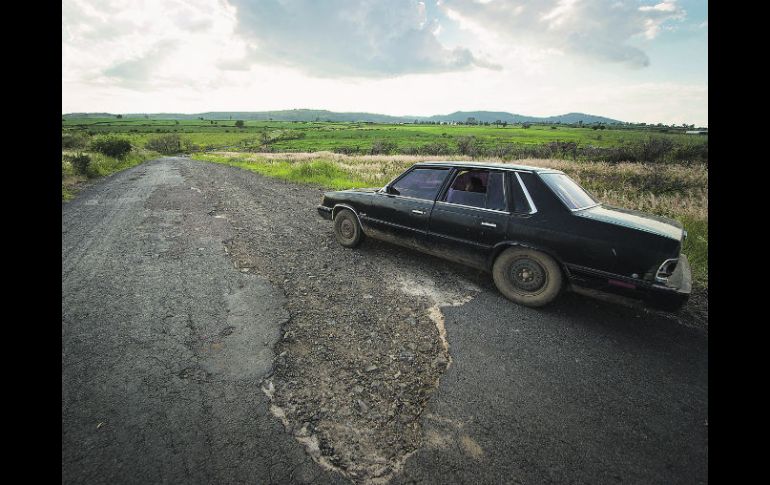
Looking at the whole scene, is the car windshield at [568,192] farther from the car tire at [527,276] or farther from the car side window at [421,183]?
the car side window at [421,183]

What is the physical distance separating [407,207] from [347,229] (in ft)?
4.48

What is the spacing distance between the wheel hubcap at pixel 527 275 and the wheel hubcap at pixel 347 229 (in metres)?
2.70

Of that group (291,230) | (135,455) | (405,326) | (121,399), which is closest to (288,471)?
(135,455)

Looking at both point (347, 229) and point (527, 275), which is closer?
point (527, 275)

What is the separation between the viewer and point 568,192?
147 inches

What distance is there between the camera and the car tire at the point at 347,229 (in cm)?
529

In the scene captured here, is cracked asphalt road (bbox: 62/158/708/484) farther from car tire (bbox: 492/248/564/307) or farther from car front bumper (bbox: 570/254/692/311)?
car front bumper (bbox: 570/254/692/311)

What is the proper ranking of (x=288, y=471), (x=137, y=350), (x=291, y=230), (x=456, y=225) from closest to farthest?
(x=288, y=471) < (x=137, y=350) < (x=456, y=225) < (x=291, y=230)

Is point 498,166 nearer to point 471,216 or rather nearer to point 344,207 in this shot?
point 471,216

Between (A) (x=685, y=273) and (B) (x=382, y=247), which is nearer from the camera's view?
(A) (x=685, y=273)

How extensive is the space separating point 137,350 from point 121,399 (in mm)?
598

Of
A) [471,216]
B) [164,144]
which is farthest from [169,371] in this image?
[164,144]

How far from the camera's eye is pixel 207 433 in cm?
197

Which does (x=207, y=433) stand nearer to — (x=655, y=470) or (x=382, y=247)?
(x=655, y=470)
